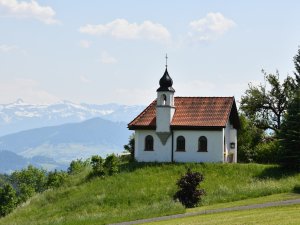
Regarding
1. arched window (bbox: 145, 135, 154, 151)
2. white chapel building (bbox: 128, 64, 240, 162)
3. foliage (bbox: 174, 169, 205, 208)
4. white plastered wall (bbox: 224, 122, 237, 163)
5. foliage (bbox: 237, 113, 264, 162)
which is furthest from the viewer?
foliage (bbox: 237, 113, 264, 162)

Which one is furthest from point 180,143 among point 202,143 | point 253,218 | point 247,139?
point 253,218

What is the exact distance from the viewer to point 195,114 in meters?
48.4

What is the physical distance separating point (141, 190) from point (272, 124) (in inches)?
933

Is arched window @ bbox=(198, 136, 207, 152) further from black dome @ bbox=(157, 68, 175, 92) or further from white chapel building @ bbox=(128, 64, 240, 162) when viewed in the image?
black dome @ bbox=(157, 68, 175, 92)

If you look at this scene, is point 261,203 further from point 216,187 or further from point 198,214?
point 216,187

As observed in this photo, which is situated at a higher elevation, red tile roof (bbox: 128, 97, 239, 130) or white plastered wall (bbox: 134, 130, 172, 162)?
red tile roof (bbox: 128, 97, 239, 130)

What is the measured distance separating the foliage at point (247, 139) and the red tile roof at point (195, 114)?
4.76 m

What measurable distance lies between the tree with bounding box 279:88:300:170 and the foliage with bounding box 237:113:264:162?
10.5 meters

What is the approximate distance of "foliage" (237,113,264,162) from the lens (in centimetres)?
Result: 5378

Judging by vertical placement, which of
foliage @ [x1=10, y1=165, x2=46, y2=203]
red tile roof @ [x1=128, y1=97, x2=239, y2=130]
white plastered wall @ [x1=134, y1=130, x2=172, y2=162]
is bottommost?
foliage @ [x1=10, y1=165, x2=46, y2=203]

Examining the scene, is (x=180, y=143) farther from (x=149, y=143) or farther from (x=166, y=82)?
(x=166, y=82)

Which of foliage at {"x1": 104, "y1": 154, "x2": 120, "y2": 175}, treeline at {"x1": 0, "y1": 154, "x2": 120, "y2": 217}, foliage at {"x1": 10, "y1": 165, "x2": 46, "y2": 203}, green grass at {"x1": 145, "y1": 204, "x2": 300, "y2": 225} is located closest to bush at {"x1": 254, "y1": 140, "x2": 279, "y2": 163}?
foliage at {"x1": 104, "y1": 154, "x2": 120, "y2": 175}

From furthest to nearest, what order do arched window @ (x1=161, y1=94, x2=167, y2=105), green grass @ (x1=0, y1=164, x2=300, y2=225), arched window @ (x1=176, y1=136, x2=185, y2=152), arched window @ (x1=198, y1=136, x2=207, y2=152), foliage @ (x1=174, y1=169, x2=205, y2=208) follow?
arched window @ (x1=161, y1=94, x2=167, y2=105) → arched window @ (x1=176, y1=136, x2=185, y2=152) → arched window @ (x1=198, y1=136, x2=207, y2=152) → green grass @ (x1=0, y1=164, x2=300, y2=225) → foliage @ (x1=174, y1=169, x2=205, y2=208)

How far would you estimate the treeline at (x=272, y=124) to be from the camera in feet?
139
